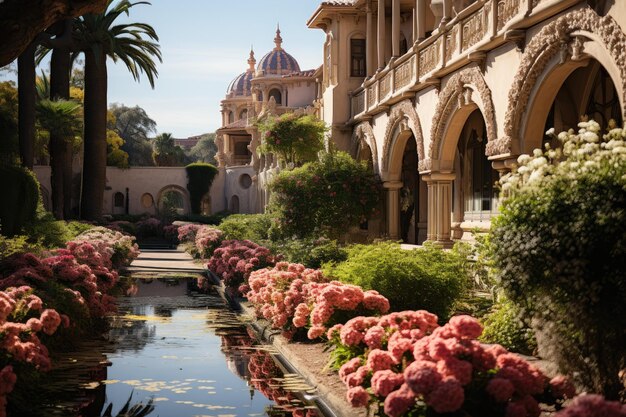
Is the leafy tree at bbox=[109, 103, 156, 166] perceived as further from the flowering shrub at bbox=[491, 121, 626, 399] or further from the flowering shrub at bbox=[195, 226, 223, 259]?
the flowering shrub at bbox=[491, 121, 626, 399]

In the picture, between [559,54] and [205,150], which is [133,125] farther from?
[559,54]

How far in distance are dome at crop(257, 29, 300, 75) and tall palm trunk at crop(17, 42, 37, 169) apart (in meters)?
60.3

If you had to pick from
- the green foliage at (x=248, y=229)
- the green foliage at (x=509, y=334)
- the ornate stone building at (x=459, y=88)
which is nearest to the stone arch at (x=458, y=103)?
the ornate stone building at (x=459, y=88)

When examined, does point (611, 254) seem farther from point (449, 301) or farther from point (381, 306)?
point (449, 301)

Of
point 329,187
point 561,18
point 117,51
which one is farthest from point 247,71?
point 561,18

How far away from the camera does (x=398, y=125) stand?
26672 mm

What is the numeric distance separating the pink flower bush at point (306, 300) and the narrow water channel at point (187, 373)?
0.54 meters

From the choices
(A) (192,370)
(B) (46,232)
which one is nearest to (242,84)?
(B) (46,232)

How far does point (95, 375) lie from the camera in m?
10.7

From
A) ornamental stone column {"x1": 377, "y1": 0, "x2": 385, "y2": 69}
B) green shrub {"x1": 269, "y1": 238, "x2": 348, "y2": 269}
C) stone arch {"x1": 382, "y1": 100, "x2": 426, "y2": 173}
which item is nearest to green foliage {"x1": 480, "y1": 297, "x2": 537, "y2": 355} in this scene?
green shrub {"x1": 269, "y1": 238, "x2": 348, "y2": 269}

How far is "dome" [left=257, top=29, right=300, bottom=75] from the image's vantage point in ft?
306

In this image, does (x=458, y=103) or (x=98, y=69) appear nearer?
(x=458, y=103)

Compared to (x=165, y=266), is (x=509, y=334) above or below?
above

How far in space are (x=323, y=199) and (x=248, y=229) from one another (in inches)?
174
